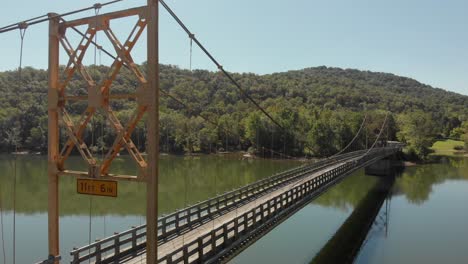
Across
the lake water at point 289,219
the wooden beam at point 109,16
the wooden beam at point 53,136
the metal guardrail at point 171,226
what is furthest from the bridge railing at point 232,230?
the wooden beam at point 109,16

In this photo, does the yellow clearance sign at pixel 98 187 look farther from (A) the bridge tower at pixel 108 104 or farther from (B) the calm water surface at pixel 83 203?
(B) the calm water surface at pixel 83 203

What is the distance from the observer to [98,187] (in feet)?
24.0

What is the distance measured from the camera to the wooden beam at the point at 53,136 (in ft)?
24.9

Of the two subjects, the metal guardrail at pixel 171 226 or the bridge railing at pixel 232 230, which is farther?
the metal guardrail at pixel 171 226

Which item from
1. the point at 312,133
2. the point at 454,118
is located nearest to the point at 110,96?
the point at 312,133

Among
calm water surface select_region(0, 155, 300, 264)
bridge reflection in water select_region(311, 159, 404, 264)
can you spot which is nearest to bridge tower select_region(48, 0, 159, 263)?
calm water surface select_region(0, 155, 300, 264)

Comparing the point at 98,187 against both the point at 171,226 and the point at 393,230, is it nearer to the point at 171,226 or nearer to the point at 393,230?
the point at 171,226

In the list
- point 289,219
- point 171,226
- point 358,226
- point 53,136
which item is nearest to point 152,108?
point 53,136

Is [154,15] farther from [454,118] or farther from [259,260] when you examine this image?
[454,118]

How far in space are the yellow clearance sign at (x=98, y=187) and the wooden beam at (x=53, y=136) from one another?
615 mm

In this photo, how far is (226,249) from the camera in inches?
416

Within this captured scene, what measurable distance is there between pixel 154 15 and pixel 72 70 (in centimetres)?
227

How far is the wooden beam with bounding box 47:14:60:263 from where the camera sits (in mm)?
7590

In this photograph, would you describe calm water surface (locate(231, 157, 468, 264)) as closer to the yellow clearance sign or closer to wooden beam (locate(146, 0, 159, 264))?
the yellow clearance sign
